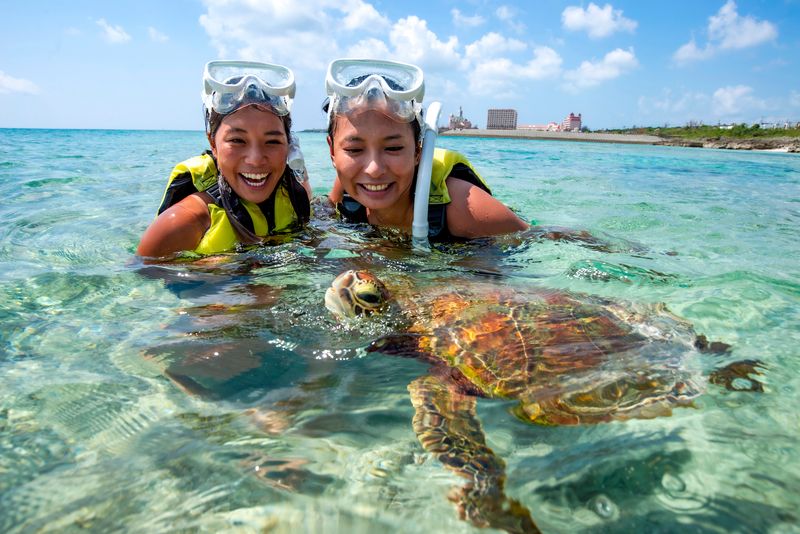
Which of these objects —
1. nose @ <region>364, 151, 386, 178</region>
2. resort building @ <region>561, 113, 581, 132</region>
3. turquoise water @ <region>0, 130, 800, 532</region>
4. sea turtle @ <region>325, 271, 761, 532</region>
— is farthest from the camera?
resort building @ <region>561, 113, 581, 132</region>

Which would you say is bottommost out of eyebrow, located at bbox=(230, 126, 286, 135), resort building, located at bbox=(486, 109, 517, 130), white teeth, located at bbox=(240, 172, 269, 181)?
white teeth, located at bbox=(240, 172, 269, 181)

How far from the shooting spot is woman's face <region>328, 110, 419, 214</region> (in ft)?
12.9

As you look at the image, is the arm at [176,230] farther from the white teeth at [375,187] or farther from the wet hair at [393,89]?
the white teeth at [375,187]

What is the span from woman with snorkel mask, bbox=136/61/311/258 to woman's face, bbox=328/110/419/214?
65 cm

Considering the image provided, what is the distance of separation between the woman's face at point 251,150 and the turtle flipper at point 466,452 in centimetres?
269

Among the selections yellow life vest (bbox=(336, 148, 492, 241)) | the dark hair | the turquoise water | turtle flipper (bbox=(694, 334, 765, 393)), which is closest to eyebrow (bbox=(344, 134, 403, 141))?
yellow life vest (bbox=(336, 148, 492, 241))

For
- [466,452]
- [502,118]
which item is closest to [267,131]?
[466,452]

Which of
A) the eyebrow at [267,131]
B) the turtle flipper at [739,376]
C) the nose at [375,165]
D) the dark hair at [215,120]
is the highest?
the dark hair at [215,120]

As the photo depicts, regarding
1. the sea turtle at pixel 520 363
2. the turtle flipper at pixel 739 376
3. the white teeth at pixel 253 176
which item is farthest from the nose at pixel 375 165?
the turtle flipper at pixel 739 376

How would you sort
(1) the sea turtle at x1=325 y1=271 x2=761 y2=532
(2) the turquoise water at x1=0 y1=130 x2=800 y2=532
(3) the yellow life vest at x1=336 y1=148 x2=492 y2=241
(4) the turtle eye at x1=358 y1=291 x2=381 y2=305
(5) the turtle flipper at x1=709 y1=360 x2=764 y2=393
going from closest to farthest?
(2) the turquoise water at x1=0 y1=130 x2=800 y2=532 → (1) the sea turtle at x1=325 y1=271 x2=761 y2=532 → (5) the turtle flipper at x1=709 y1=360 x2=764 y2=393 → (4) the turtle eye at x1=358 y1=291 x2=381 y2=305 → (3) the yellow life vest at x1=336 y1=148 x2=492 y2=241

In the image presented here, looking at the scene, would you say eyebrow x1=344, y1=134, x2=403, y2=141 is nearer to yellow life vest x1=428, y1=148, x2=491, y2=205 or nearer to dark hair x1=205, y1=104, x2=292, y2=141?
yellow life vest x1=428, y1=148, x2=491, y2=205

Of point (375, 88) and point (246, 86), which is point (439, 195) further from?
point (246, 86)

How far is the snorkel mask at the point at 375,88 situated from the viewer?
396 cm

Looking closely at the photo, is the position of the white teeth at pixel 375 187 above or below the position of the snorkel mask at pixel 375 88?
below
